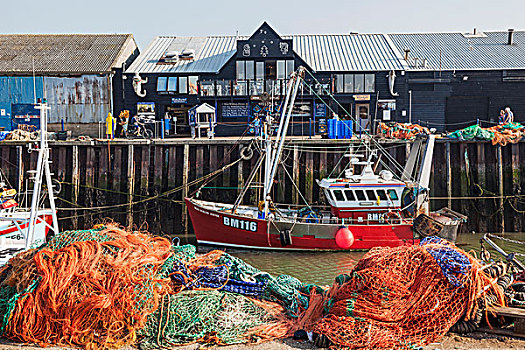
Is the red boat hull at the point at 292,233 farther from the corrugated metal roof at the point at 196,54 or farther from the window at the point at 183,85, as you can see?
the corrugated metal roof at the point at 196,54

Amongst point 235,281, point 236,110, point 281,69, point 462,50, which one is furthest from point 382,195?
point 462,50

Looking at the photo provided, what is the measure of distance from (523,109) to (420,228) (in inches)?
640

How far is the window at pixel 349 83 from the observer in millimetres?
27000

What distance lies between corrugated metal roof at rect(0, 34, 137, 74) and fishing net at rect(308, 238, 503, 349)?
2439cm

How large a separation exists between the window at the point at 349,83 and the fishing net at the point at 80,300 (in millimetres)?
22318

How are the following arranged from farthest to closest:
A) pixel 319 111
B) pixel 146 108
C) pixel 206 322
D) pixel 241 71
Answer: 1. pixel 146 108
2. pixel 241 71
3. pixel 319 111
4. pixel 206 322

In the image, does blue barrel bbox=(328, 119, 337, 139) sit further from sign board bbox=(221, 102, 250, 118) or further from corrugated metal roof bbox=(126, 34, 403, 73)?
sign board bbox=(221, 102, 250, 118)

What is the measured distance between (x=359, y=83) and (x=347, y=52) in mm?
2917

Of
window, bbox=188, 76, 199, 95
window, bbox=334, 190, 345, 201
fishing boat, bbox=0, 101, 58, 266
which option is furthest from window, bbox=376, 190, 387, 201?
window, bbox=188, 76, 199, 95

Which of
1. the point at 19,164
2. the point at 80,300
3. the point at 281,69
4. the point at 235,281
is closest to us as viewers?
the point at 80,300

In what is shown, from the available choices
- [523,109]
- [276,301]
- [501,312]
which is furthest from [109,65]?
[501,312]

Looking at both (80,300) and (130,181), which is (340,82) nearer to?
(130,181)

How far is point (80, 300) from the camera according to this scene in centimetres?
584

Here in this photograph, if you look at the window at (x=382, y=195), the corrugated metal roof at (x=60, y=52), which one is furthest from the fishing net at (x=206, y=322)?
the corrugated metal roof at (x=60, y=52)
